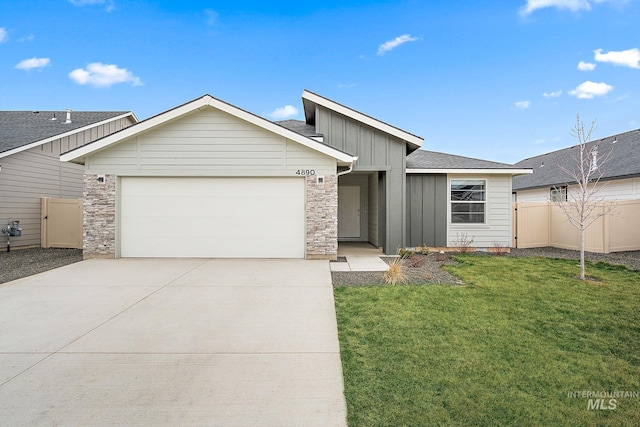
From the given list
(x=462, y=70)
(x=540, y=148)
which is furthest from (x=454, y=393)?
(x=540, y=148)

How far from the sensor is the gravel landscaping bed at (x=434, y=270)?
256 inches

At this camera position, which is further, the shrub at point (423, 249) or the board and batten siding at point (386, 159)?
the shrub at point (423, 249)

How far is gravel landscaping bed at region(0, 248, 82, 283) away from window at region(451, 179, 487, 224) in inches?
483

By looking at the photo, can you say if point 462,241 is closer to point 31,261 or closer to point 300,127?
point 300,127

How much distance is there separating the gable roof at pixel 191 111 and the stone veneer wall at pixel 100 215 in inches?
32.9

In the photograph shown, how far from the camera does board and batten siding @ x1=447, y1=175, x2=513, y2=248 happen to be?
1104cm

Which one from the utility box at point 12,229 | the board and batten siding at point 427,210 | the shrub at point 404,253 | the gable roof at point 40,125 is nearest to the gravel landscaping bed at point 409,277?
the shrub at point 404,253

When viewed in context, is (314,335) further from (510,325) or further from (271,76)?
(271,76)

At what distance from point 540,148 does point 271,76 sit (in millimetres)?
23280

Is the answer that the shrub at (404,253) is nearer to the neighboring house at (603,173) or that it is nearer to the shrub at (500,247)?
the shrub at (500,247)

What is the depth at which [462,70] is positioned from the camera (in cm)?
1537

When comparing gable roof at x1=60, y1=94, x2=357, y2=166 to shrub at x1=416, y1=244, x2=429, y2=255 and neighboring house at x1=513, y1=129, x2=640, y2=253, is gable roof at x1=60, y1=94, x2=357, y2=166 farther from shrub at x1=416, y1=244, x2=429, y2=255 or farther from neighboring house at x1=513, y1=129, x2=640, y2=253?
neighboring house at x1=513, y1=129, x2=640, y2=253

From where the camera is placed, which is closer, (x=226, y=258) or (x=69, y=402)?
(x=69, y=402)

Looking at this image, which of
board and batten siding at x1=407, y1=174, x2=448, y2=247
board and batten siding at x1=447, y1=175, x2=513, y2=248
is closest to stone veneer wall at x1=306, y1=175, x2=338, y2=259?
board and batten siding at x1=407, y1=174, x2=448, y2=247
